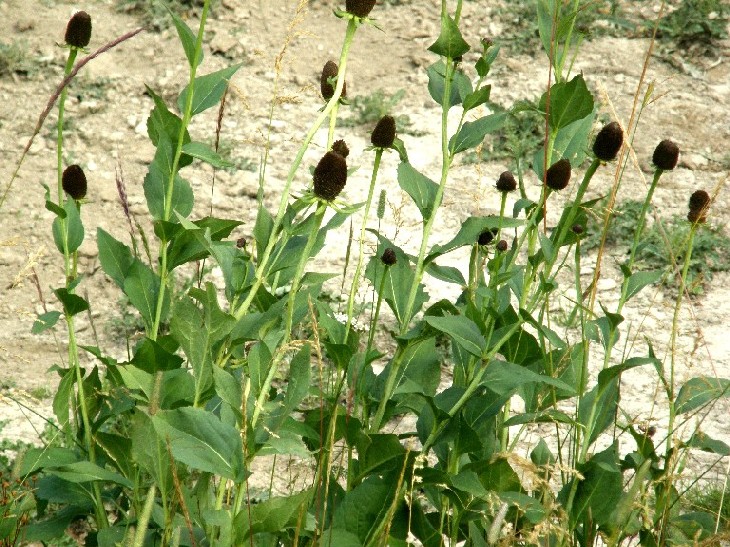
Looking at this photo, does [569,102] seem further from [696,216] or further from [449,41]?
[696,216]

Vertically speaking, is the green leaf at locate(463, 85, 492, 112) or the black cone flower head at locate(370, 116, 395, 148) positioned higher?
the green leaf at locate(463, 85, 492, 112)

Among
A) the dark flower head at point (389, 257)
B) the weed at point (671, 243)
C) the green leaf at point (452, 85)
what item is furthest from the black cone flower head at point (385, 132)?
the weed at point (671, 243)

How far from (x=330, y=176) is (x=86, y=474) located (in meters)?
0.76

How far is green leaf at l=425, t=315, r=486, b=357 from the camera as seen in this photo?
2.03 metres

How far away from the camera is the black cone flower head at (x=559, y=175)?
2.29m

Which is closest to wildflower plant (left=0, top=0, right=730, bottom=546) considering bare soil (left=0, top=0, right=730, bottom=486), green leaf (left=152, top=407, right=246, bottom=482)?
green leaf (left=152, top=407, right=246, bottom=482)

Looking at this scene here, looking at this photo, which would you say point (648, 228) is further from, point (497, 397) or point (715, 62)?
point (497, 397)

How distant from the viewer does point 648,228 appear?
5.00 m

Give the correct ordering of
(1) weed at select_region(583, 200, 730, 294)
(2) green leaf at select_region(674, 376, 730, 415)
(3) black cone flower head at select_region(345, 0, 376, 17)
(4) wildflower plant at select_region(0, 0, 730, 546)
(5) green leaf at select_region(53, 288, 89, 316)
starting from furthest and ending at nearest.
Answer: (1) weed at select_region(583, 200, 730, 294) → (2) green leaf at select_region(674, 376, 730, 415) → (5) green leaf at select_region(53, 288, 89, 316) → (3) black cone flower head at select_region(345, 0, 376, 17) → (4) wildflower plant at select_region(0, 0, 730, 546)

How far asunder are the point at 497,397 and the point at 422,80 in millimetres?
4271

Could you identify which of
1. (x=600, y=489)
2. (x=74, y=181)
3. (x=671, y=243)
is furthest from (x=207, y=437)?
(x=671, y=243)

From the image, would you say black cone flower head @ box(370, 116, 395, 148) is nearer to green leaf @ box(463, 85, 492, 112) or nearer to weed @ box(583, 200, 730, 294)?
green leaf @ box(463, 85, 492, 112)

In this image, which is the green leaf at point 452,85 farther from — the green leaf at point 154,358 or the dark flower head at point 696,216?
the green leaf at point 154,358

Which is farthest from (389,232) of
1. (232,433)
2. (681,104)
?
(232,433)
